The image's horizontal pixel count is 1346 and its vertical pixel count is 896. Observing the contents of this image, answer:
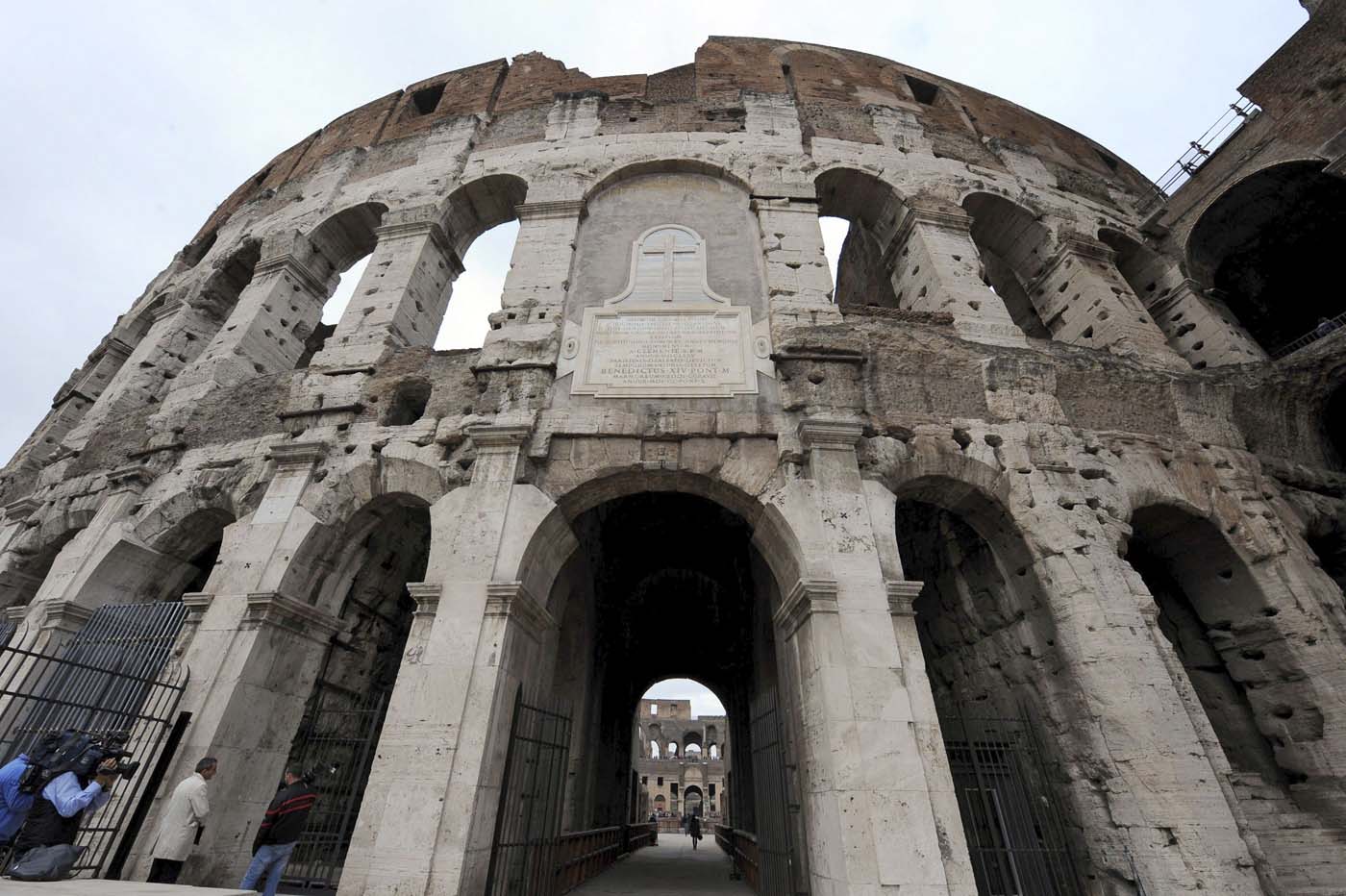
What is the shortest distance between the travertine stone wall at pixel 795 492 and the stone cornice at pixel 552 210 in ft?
0.28

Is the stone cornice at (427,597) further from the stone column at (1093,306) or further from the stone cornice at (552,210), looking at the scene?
the stone column at (1093,306)

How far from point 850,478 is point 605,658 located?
24.2ft

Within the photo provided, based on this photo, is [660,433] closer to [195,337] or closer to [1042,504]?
[1042,504]

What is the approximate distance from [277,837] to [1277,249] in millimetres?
17104

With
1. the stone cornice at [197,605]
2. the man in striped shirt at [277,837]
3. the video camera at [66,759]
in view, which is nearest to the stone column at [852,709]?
the man in striped shirt at [277,837]

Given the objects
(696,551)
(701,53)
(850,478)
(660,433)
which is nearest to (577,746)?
(696,551)

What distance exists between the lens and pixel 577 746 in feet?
32.1

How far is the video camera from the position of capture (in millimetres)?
3703

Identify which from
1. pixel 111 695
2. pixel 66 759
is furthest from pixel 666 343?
pixel 111 695

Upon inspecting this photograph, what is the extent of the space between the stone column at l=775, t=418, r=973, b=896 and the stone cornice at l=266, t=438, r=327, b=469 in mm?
5374

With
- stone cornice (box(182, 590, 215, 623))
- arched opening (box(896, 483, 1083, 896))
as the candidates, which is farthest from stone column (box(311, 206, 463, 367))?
arched opening (box(896, 483, 1083, 896))

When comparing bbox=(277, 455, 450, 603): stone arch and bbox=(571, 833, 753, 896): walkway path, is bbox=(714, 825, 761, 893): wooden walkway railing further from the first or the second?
bbox=(277, 455, 450, 603): stone arch

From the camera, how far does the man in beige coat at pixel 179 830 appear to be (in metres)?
4.47

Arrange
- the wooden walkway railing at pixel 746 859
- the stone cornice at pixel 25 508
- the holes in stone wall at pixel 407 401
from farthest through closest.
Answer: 1. the stone cornice at pixel 25 508
2. the wooden walkway railing at pixel 746 859
3. the holes in stone wall at pixel 407 401
